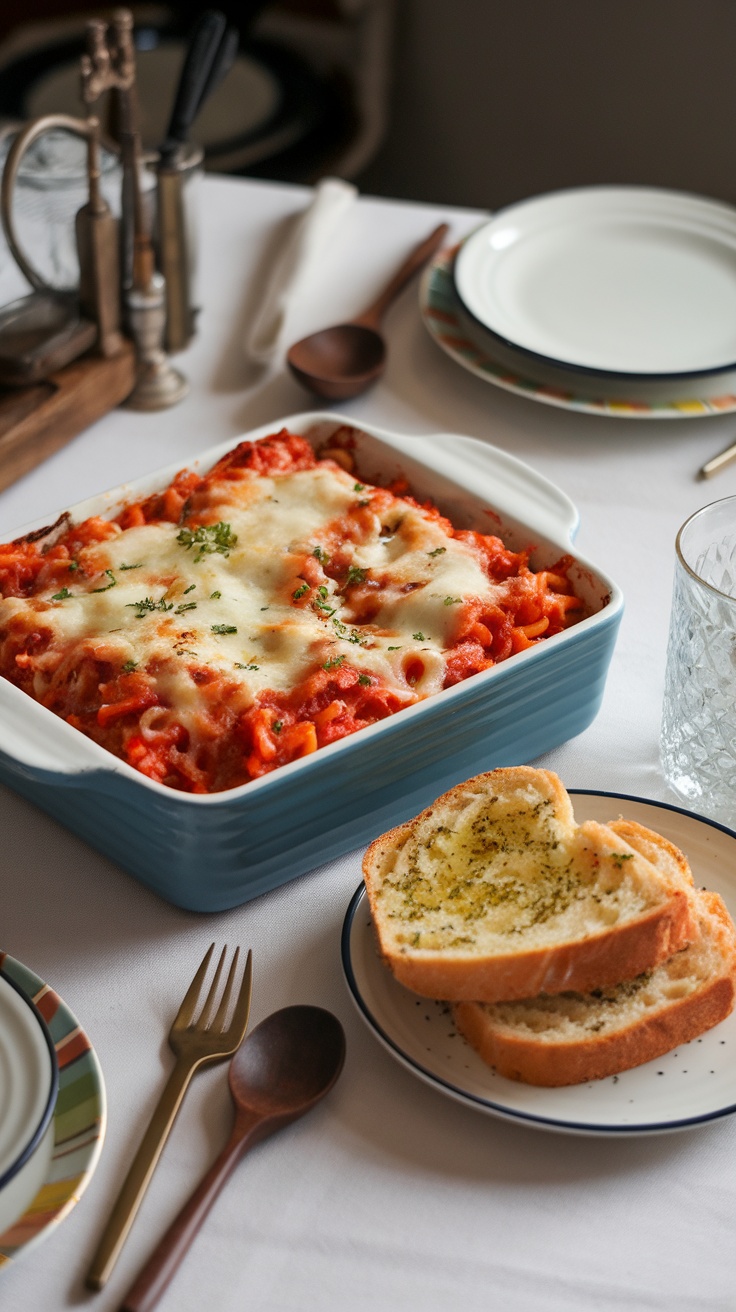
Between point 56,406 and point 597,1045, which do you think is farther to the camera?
point 56,406

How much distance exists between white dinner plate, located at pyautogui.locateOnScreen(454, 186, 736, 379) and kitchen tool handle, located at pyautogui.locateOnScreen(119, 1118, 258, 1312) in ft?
5.19

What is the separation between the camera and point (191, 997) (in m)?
1.39

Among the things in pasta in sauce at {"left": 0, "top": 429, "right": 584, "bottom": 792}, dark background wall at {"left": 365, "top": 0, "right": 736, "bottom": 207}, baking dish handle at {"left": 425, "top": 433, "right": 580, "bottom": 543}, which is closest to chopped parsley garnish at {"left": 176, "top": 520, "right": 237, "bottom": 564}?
pasta in sauce at {"left": 0, "top": 429, "right": 584, "bottom": 792}

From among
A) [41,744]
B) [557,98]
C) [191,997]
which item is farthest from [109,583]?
[557,98]

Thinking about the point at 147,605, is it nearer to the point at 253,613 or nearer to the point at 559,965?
the point at 253,613

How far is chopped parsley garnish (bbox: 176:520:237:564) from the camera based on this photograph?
1.80m

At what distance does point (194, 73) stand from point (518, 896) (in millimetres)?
1715

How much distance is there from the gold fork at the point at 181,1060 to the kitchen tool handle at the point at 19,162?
56.3 inches

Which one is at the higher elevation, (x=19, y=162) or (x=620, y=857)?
(x=19, y=162)

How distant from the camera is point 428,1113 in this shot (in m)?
1.30

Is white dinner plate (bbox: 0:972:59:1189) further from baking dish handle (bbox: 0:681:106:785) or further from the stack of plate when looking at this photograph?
the stack of plate

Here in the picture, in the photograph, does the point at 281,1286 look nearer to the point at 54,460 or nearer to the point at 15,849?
the point at 15,849

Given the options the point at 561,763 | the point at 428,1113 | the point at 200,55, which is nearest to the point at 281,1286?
the point at 428,1113

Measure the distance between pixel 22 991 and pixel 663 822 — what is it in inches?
29.1
